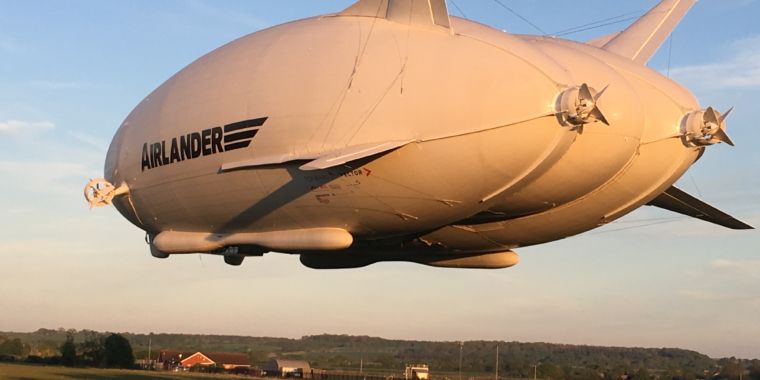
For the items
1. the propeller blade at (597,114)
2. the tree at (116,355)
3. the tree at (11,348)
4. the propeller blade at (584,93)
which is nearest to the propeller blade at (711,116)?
the propeller blade at (597,114)

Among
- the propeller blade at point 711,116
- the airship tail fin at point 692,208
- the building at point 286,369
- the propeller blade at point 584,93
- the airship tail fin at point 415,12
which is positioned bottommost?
the building at point 286,369

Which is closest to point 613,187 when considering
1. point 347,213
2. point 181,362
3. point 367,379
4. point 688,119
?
point 688,119

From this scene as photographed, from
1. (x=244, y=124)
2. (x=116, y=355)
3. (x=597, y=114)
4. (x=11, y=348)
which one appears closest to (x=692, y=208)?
(x=597, y=114)

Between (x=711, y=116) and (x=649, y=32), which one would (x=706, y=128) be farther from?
(x=649, y=32)

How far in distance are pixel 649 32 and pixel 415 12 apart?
10.2m

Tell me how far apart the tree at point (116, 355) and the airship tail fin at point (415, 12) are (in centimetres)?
7045

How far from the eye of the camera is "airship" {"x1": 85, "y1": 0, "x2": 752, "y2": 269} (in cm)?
2133

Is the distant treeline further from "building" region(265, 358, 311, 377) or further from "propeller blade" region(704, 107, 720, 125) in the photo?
"propeller blade" region(704, 107, 720, 125)

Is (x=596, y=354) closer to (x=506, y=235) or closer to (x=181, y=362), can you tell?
(x=181, y=362)

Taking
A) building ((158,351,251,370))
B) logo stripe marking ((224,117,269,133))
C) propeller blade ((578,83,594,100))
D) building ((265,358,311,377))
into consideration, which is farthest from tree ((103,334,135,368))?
propeller blade ((578,83,594,100))

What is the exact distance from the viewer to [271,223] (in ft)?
82.6

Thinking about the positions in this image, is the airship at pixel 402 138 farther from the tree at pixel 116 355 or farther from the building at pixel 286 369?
the building at pixel 286 369

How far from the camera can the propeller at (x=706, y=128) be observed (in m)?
24.3

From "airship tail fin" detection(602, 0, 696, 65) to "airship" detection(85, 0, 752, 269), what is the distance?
3.96 meters
